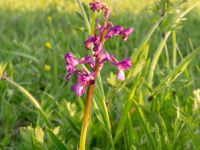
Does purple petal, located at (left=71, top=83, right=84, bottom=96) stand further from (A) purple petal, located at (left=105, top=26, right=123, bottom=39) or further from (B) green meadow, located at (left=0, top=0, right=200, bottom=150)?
(B) green meadow, located at (left=0, top=0, right=200, bottom=150)

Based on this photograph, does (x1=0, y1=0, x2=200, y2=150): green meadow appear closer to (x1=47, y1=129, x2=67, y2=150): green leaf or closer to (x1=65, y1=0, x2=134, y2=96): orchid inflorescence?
(x1=47, y1=129, x2=67, y2=150): green leaf

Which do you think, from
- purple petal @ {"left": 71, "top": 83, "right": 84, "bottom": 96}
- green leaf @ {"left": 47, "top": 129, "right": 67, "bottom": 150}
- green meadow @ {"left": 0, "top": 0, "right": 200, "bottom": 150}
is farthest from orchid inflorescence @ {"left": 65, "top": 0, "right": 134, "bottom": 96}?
green leaf @ {"left": 47, "top": 129, "right": 67, "bottom": 150}

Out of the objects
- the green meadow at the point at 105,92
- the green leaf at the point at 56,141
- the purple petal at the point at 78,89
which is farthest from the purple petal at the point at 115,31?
the green leaf at the point at 56,141

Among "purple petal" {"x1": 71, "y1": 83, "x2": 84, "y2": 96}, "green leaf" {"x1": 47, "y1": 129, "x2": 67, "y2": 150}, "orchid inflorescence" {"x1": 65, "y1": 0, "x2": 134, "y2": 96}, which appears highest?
"orchid inflorescence" {"x1": 65, "y1": 0, "x2": 134, "y2": 96}

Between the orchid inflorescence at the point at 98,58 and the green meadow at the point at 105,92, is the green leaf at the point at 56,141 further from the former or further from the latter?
the orchid inflorescence at the point at 98,58

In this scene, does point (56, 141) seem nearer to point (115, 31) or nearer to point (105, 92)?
Result: point (115, 31)

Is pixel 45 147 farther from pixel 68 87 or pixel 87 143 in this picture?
pixel 68 87

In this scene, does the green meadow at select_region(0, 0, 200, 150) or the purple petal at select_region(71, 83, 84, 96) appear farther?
the green meadow at select_region(0, 0, 200, 150)

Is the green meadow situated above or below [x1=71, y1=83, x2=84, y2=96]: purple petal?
above

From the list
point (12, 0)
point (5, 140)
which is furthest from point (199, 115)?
point (12, 0)
